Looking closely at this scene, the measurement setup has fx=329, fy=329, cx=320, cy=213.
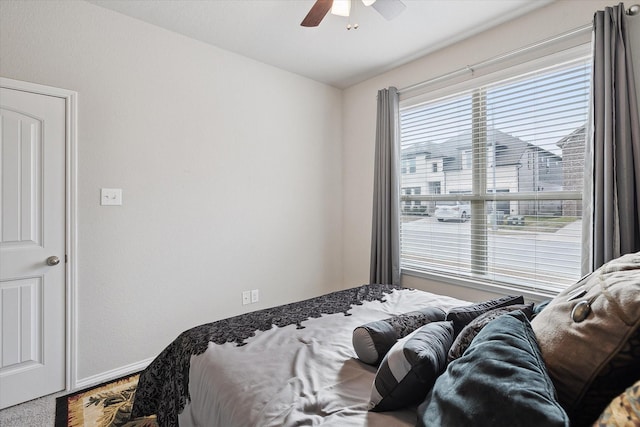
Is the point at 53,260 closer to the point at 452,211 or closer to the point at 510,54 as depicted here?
the point at 452,211

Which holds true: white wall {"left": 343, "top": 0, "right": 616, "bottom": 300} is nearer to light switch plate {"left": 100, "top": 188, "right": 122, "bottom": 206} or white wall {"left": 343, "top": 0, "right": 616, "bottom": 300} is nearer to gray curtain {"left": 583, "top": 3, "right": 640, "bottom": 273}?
gray curtain {"left": 583, "top": 3, "right": 640, "bottom": 273}

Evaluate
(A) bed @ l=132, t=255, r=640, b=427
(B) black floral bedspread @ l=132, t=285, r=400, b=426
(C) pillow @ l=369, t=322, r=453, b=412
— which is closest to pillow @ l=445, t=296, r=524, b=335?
(A) bed @ l=132, t=255, r=640, b=427

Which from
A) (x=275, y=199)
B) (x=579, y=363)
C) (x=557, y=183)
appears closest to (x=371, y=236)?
(x=275, y=199)

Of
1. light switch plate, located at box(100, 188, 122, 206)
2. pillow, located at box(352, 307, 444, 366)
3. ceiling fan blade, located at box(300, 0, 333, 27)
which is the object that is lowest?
pillow, located at box(352, 307, 444, 366)

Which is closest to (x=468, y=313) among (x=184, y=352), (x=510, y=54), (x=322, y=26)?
(x=184, y=352)

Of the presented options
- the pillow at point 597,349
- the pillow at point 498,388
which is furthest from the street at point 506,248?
the pillow at point 498,388

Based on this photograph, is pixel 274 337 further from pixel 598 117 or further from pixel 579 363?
pixel 598 117

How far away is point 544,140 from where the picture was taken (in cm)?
241

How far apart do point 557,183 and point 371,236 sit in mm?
1718

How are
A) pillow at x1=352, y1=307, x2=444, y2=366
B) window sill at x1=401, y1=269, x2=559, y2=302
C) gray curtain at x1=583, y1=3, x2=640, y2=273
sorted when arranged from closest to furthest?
pillow at x1=352, y1=307, x2=444, y2=366, gray curtain at x1=583, y1=3, x2=640, y2=273, window sill at x1=401, y1=269, x2=559, y2=302

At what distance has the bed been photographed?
2.24 feet

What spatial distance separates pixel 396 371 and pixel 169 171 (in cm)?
240

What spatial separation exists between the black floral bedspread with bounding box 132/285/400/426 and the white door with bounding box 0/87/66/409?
0.97 metres

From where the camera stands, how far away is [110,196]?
2.40 m
